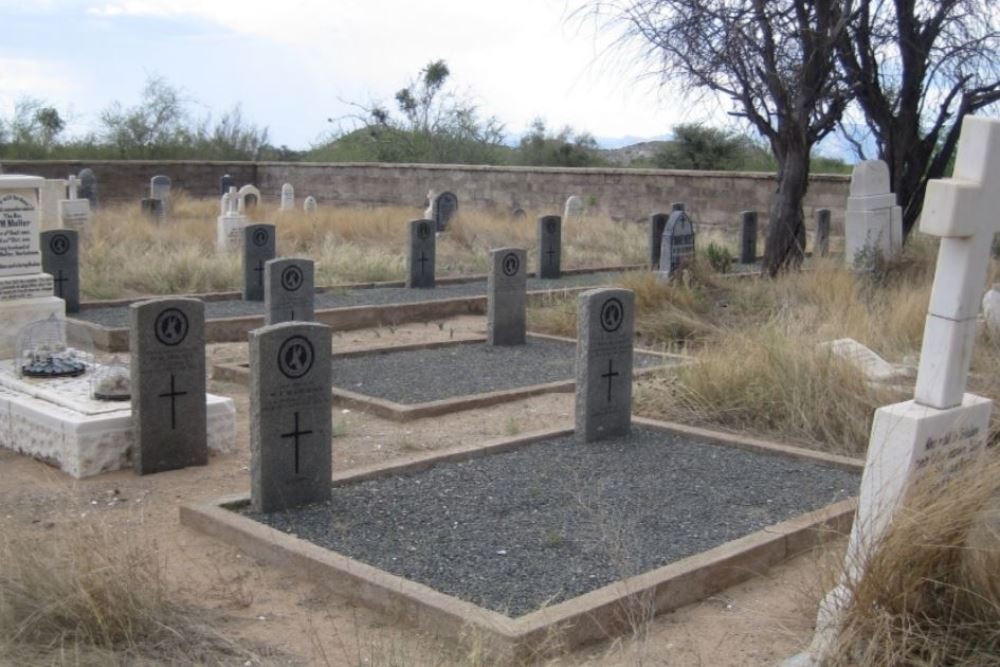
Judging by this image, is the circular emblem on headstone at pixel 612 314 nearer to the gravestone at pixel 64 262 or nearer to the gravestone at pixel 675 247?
the gravestone at pixel 675 247

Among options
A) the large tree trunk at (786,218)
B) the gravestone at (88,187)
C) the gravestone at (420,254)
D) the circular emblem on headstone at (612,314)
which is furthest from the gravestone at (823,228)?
the gravestone at (88,187)

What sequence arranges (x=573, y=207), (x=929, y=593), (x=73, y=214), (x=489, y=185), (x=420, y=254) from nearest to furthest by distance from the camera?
1. (x=929, y=593)
2. (x=420, y=254)
3. (x=73, y=214)
4. (x=573, y=207)
5. (x=489, y=185)

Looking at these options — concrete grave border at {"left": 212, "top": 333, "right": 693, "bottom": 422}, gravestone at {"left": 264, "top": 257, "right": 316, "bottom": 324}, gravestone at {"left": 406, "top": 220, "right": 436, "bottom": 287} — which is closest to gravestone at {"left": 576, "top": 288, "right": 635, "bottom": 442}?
concrete grave border at {"left": 212, "top": 333, "right": 693, "bottom": 422}

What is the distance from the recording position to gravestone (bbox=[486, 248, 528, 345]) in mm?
11492

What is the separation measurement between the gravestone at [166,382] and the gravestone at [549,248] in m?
10.4

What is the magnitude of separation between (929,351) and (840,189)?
64.3 ft

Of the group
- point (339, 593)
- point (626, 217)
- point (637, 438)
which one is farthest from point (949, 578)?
point (626, 217)

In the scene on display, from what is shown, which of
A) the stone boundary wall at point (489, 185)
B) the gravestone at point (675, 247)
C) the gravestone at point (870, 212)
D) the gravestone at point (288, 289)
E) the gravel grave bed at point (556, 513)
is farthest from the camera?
the stone boundary wall at point (489, 185)

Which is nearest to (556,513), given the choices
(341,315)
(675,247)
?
(341,315)

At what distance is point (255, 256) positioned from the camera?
47.1 ft

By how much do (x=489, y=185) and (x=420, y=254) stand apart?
1429 cm

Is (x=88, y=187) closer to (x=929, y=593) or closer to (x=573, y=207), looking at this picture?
(x=573, y=207)

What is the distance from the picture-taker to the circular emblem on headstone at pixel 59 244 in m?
12.9

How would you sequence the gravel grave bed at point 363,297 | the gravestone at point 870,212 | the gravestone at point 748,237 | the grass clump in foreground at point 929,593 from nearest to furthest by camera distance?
the grass clump in foreground at point 929,593, the gravel grave bed at point 363,297, the gravestone at point 870,212, the gravestone at point 748,237
